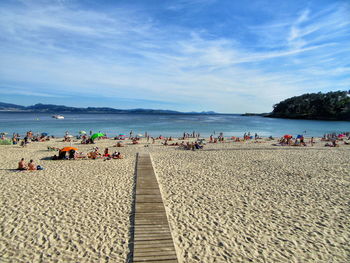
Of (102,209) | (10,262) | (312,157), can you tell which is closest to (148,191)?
(102,209)

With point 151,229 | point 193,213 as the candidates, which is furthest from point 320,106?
point 151,229

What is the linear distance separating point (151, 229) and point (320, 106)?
358ft

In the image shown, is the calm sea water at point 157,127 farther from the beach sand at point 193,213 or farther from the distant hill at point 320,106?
the beach sand at point 193,213

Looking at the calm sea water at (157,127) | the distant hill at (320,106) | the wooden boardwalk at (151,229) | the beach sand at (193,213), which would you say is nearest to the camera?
the wooden boardwalk at (151,229)

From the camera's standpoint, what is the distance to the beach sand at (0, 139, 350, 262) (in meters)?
5.21

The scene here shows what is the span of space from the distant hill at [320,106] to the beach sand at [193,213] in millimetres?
92316

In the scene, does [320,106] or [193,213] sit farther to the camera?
[320,106]

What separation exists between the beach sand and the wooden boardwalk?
10.0 inches

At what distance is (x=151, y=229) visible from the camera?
19.6ft

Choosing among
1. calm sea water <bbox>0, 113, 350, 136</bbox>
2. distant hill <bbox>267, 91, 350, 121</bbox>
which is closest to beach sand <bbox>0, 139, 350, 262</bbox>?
calm sea water <bbox>0, 113, 350, 136</bbox>

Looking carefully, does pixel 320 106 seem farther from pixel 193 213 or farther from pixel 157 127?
pixel 193 213

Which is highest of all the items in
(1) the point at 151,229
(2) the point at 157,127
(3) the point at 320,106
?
(3) the point at 320,106

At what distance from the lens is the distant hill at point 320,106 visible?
86250mm

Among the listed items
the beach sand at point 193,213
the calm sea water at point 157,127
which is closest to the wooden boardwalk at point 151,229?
the beach sand at point 193,213
